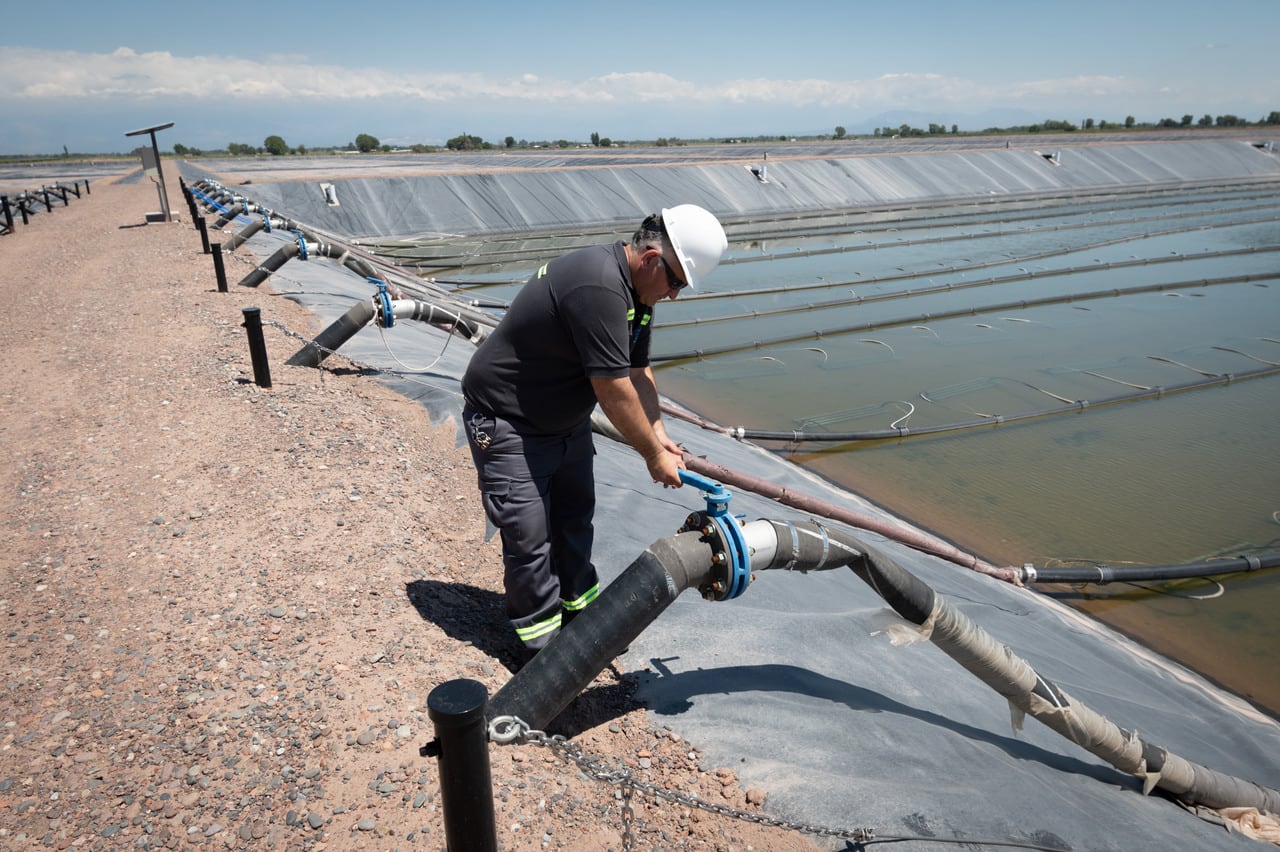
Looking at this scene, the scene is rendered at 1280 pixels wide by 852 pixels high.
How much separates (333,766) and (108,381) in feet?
18.2

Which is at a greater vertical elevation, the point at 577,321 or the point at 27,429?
the point at 577,321

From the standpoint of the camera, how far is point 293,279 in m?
11.4

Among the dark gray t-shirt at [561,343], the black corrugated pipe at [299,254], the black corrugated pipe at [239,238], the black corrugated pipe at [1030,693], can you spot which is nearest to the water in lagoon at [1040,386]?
the black corrugated pipe at [1030,693]

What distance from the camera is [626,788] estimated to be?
8.14 feet

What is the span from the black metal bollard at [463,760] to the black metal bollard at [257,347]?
5043 mm

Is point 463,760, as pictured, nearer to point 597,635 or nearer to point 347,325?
point 597,635

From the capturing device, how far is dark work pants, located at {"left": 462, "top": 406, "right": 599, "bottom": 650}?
117 inches

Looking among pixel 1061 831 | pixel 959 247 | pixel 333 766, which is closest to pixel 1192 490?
pixel 1061 831

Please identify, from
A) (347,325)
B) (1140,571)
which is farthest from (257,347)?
(1140,571)

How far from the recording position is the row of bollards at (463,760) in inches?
68.5

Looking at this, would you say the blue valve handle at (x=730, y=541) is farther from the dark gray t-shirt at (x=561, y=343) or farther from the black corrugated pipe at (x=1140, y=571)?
the black corrugated pipe at (x=1140, y=571)

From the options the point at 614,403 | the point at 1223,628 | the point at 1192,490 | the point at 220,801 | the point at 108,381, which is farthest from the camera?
the point at 1192,490

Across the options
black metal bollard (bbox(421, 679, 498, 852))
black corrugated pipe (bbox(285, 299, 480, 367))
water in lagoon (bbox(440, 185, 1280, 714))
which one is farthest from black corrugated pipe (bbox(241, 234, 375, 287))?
black metal bollard (bbox(421, 679, 498, 852))

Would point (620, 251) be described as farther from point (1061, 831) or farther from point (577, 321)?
point (1061, 831)
